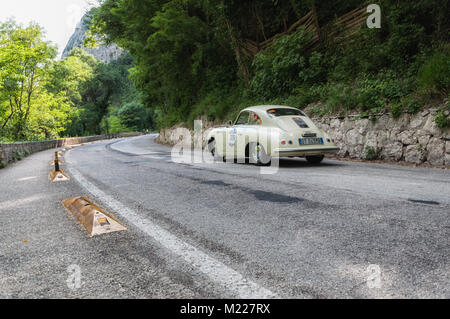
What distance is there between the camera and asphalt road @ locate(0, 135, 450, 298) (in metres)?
1.88

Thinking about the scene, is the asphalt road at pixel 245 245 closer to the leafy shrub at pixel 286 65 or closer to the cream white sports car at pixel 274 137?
the cream white sports car at pixel 274 137

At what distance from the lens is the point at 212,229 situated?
3047 mm

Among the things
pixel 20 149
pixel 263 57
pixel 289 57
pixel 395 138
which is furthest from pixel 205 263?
pixel 20 149

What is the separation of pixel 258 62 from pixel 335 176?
32.1 ft

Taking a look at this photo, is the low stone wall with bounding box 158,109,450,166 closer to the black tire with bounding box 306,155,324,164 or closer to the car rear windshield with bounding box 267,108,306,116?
the black tire with bounding box 306,155,324,164

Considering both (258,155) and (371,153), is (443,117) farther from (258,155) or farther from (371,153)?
(258,155)

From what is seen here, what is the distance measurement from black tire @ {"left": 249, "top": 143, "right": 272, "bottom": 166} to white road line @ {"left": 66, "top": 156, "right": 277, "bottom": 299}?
15.9 feet

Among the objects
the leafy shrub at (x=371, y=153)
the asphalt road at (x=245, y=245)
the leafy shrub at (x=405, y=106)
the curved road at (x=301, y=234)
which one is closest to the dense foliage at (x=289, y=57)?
the leafy shrub at (x=405, y=106)

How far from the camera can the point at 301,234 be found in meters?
2.77

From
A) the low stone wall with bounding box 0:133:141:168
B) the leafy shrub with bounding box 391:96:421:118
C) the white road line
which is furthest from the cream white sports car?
the low stone wall with bounding box 0:133:141:168

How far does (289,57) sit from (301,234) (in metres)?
11.5

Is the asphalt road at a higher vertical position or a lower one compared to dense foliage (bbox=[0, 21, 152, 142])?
lower

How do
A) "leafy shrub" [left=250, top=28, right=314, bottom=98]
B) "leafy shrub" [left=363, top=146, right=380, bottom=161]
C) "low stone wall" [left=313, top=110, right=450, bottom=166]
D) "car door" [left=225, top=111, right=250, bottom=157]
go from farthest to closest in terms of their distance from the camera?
"leafy shrub" [left=250, top=28, right=314, bottom=98] → "car door" [left=225, top=111, right=250, bottom=157] → "leafy shrub" [left=363, top=146, right=380, bottom=161] → "low stone wall" [left=313, top=110, right=450, bottom=166]

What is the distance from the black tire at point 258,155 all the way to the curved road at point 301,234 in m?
2.68
